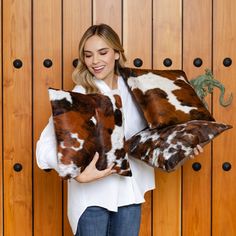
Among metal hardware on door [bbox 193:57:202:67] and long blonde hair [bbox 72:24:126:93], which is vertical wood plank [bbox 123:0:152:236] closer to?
metal hardware on door [bbox 193:57:202:67]

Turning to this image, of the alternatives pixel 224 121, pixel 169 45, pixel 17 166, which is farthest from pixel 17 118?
pixel 224 121

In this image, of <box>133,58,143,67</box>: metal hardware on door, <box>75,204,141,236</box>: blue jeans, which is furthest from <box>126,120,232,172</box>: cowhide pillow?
<box>133,58,143,67</box>: metal hardware on door

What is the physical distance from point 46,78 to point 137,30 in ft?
1.21

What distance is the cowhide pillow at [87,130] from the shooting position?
126cm

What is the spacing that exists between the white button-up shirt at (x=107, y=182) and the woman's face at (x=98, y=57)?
0.11 feet

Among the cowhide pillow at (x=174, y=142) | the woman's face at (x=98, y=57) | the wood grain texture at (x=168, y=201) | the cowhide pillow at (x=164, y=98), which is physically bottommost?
the wood grain texture at (x=168, y=201)

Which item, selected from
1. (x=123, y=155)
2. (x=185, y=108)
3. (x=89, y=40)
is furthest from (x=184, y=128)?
(x=89, y=40)

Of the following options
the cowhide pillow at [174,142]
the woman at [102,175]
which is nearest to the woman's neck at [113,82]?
the woman at [102,175]

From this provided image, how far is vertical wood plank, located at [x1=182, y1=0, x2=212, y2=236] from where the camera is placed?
1.72m

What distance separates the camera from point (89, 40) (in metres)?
1.40

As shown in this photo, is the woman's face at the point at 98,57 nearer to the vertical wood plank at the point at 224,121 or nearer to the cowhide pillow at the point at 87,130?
the cowhide pillow at the point at 87,130

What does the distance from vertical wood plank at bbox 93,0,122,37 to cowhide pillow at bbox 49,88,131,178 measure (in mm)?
420

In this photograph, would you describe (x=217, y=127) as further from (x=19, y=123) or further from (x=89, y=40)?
(x=19, y=123)

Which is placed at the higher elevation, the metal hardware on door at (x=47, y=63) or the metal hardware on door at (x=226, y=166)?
the metal hardware on door at (x=47, y=63)
